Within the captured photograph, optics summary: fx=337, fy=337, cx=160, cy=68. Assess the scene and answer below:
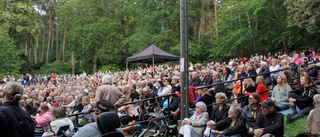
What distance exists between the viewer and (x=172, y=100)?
858cm

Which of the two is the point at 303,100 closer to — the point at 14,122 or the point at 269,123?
the point at 269,123

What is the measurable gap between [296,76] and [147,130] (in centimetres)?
579

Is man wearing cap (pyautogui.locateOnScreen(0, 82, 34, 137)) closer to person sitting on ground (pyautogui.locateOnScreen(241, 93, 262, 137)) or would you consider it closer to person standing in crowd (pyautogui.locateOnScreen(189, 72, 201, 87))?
person sitting on ground (pyautogui.locateOnScreen(241, 93, 262, 137))

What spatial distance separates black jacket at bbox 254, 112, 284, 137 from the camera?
561cm

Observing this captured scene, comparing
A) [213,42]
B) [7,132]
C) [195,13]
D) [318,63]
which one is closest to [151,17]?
[195,13]

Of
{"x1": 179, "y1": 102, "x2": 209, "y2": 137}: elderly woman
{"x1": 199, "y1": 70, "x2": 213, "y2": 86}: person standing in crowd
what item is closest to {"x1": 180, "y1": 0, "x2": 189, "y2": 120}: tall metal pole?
{"x1": 179, "y1": 102, "x2": 209, "y2": 137}: elderly woman

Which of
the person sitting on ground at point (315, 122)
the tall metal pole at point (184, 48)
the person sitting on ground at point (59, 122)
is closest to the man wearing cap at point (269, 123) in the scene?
the person sitting on ground at point (315, 122)

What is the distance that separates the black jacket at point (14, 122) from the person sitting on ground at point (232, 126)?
365cm

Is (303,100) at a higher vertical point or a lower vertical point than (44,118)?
higher

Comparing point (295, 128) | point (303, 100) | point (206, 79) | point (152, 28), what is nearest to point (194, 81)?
point (206, 79)

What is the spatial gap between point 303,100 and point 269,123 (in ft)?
7.24

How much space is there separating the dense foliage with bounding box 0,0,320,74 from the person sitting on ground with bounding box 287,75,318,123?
50.5 feet

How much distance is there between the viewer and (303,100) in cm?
750

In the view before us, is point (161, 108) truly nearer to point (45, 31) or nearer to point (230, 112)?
point (230, 112)
